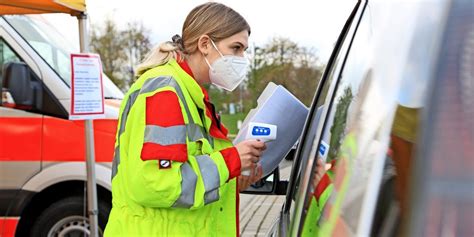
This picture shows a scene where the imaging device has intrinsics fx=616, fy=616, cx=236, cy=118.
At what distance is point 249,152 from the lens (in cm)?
214

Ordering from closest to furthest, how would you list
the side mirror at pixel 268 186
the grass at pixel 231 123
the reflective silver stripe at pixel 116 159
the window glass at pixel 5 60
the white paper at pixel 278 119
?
the reflective silver stripe at pixel 116 159
the white paper at pixel 278 119
the side mirror at pixel 268 186
the grass at pixel 231 123
the window glass at pixel 5 60

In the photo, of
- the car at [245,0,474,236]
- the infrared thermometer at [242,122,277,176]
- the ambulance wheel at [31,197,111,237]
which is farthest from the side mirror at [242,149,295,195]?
the ambulance wheel at [31,197,111,237]

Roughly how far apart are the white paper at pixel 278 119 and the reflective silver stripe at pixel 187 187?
47cm

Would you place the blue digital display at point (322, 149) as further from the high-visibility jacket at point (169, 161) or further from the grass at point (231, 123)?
the grass at point (231, 123)

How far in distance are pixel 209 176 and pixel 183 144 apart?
14cm

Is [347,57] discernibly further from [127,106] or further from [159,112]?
[127,106]

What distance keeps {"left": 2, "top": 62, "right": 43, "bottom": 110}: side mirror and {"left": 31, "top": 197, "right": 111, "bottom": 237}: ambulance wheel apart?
3.01 ft

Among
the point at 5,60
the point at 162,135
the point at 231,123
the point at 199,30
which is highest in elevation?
the point at 199,30

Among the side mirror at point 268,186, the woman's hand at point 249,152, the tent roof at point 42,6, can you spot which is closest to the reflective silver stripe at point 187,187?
the woman's hand at point 249,152

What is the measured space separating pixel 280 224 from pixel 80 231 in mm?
3570

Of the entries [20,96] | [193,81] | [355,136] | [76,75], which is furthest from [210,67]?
[20,96]

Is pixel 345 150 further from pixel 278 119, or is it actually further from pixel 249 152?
pixel 278 119

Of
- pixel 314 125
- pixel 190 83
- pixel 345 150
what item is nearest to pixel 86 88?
pixel 190 83

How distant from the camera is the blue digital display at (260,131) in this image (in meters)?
2.32
